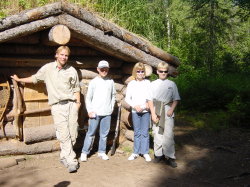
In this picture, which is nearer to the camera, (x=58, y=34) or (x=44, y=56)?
(x=58, y=34)

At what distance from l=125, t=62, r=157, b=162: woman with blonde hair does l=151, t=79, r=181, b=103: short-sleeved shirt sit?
169mm

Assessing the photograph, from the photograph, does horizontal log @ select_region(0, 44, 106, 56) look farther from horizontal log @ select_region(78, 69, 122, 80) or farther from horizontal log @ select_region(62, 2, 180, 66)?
horizontal log @ select_region(62, 2, 180, 66)

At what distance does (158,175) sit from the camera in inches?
222

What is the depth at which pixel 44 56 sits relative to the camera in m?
6.45

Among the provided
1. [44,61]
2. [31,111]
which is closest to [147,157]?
[31,111]

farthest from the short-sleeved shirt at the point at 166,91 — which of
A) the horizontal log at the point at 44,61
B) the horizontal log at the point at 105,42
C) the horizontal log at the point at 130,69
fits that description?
the horizontal log at the point at 44,61

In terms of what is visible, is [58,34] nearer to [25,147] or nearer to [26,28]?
[26,28]

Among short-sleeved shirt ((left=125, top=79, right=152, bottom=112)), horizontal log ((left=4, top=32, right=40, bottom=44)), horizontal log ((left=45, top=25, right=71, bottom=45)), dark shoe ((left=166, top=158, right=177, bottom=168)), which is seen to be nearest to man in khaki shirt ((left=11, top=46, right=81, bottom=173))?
horizontal log ((left=45, top=25, right=71, bottom=45))

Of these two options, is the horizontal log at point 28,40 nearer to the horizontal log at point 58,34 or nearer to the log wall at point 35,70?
the log wall at point 35,70

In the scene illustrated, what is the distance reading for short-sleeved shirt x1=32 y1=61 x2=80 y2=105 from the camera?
5816 mm

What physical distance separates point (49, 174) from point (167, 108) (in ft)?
8.09

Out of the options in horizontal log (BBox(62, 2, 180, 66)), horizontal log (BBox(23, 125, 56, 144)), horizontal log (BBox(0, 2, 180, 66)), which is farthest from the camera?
horizontal log (BBox(23, 125, 56, 144))

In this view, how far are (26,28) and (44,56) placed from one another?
108 cm

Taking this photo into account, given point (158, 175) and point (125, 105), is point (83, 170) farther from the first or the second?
point (125, 105)
